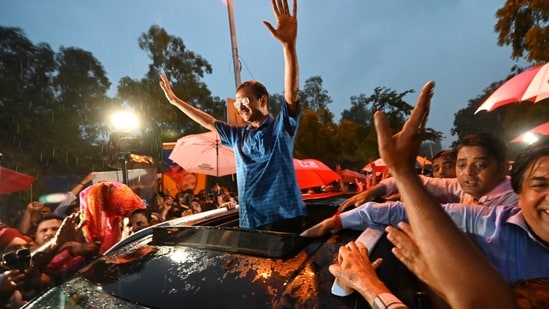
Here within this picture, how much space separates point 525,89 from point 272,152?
4259 mm

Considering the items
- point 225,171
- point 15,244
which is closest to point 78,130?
point 225,171

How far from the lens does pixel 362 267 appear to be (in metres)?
1.19

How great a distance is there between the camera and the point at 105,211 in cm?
354

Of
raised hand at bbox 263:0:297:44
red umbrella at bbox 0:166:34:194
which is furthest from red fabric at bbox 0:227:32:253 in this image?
raised hand at bbox 263:0:297:44

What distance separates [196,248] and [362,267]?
0.83 meters

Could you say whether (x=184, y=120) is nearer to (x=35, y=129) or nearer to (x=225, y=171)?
(x=35, y=129)

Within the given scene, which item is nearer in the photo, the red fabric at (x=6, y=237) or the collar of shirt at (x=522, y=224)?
the collar of shirt at (x=522, y=224)

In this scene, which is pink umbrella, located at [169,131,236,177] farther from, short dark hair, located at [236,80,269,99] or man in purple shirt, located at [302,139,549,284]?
man in purple shirt, located at [302,139,549,284]

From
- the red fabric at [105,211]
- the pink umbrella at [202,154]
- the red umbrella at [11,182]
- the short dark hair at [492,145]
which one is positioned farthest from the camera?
the pink umbrella at [202,154]

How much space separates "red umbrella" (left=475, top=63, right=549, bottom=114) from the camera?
3939mm

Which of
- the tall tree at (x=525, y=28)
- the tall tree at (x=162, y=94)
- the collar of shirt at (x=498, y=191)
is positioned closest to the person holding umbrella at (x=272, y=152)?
the collar of shirt at (x=498, y=191)

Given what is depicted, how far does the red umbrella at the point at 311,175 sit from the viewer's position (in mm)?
8453

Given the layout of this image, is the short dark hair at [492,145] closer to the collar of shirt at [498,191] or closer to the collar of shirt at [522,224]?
the collar of shirt at [498,191]

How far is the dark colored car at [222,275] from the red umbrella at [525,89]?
13.2ft
